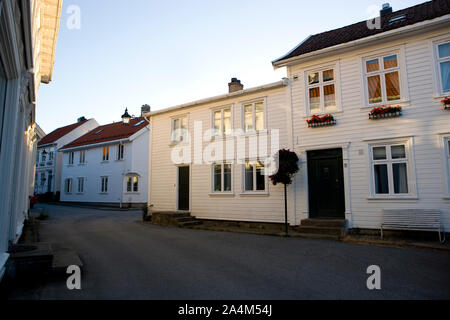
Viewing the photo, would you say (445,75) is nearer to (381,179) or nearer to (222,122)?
(381,179)

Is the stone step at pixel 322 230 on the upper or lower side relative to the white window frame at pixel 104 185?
lower

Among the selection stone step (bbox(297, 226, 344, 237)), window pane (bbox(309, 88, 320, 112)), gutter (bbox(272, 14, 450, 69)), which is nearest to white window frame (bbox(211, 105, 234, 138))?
gutter (bbox(272, 14, 450, 69))

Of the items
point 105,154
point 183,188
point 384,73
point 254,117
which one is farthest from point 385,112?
point 105,154

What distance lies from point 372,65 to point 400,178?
401 cm

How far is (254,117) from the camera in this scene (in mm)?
13328

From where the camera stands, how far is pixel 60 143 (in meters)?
35.1

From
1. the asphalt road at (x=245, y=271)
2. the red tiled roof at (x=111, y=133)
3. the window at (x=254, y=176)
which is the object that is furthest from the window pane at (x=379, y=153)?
the red tiled roof at (x=111, y=133)

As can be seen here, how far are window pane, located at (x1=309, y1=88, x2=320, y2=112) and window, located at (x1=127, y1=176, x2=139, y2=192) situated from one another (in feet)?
62.0

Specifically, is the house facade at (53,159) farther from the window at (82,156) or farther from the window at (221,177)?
the window at (221,177)

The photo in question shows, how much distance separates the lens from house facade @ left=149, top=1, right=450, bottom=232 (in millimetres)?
9430

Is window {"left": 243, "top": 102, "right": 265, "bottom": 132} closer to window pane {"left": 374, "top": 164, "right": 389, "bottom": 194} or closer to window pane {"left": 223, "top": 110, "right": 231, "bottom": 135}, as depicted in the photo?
window pane {"left": 223, "top": 110, "right": 231, "bottom": 135}

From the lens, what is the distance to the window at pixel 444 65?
934 centimetres

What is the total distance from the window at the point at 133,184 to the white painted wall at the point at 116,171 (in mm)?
307
